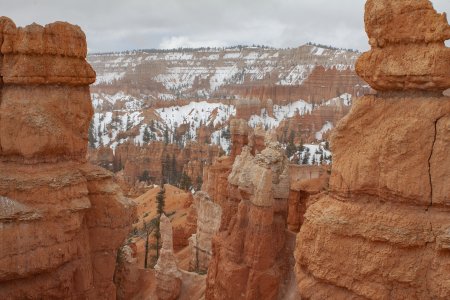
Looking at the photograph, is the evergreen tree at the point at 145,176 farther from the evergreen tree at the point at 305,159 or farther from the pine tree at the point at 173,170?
the evergreen tree at the point at 305,159

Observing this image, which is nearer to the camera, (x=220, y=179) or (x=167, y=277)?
(x=167, y=277)

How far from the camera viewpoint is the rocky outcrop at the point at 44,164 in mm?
10875

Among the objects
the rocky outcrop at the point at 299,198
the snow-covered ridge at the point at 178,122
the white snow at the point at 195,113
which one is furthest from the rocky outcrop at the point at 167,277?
the white snow at the point at 195,113

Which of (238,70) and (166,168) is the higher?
(238,70)

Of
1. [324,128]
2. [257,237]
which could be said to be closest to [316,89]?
[324,128]

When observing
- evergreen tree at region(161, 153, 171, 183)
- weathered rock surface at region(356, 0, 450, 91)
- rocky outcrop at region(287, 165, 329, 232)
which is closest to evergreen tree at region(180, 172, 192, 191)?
evergreen tree at region(161, 153, 171, 183)

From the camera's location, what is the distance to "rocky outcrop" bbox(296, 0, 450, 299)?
7.81 m

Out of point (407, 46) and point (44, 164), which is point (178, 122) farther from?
point (407, 46)

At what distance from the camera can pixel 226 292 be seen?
14.4 metres

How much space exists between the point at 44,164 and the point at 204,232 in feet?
45.6

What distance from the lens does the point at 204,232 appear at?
24469 millimetres

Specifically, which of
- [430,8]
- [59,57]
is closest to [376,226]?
[430,8]

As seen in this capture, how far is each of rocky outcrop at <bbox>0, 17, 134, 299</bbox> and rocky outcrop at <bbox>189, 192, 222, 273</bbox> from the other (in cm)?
1179

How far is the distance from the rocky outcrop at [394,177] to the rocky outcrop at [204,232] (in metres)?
15.4
